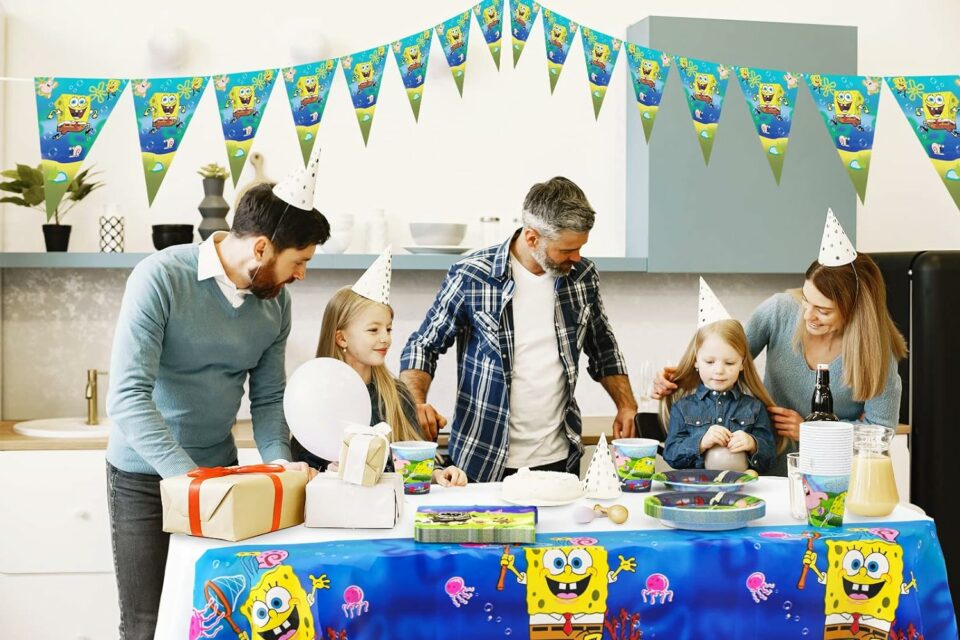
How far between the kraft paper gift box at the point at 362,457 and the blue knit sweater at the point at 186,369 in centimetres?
32

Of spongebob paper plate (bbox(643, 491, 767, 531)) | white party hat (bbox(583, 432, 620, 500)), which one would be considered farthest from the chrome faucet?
spongebob paper plate (bbox(643, 491, 767, 531))

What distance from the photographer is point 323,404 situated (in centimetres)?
179

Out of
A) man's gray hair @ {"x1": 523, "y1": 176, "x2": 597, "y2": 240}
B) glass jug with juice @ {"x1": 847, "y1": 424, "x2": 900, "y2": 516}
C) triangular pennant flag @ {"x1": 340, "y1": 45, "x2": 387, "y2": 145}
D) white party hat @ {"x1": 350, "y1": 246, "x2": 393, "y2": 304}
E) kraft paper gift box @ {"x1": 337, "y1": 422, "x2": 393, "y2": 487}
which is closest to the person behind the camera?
kraft paper gift box @ {"x1": 337, "y1": 422, "x2": 393, "y2": 487}

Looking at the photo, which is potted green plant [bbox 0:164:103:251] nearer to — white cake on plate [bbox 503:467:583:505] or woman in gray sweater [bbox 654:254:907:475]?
white cake on plate [bbox 503:467:583:505]

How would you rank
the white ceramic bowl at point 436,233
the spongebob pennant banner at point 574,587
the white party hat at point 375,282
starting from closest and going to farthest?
the spongebob pennant banner at point 574,587 → the white party hat at point 375,282 → the white ceramic bowl at point 436,233

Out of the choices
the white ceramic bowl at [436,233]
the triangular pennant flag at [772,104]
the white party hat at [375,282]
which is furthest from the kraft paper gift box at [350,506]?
the white ceramic bowl at [436,233]

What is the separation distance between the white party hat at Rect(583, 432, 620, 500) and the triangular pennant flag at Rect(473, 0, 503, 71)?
126cm

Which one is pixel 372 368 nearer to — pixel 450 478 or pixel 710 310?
pixel 450 478

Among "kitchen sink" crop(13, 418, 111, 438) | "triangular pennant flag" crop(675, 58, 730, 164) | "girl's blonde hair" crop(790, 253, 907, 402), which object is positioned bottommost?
"kitchen sink" crop(13, 418, 111, 438)

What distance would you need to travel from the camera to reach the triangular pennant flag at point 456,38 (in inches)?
108

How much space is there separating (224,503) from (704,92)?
1811 mm

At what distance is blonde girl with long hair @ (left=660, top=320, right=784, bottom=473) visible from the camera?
234 centimetres

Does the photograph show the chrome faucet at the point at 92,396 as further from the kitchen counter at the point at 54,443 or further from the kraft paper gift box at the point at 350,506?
the kraft paper gift box at the point at 350,506

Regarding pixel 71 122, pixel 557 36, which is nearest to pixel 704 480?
pixel 557 36
